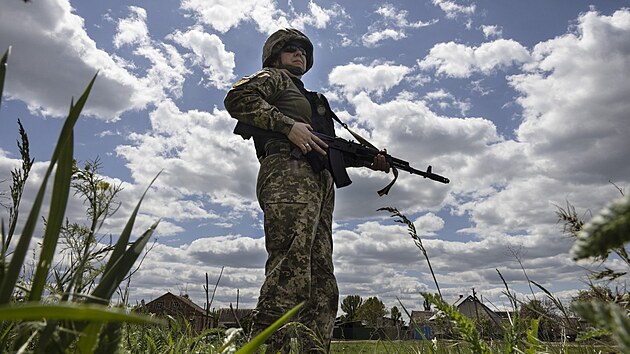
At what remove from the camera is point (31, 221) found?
0.67m

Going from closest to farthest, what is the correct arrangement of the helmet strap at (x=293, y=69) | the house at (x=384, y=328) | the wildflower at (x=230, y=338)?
the wildflower at (x=230, y=338)
the house at (x=384, y=328)
the helmet strap at (x=293, y=69)

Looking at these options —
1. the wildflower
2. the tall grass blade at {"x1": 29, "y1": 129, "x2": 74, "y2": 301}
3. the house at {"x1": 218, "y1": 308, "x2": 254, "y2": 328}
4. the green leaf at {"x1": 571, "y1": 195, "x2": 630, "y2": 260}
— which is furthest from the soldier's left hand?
the green leaf at {"x1": 571, "y1": 195, "x2": 630, "y2": 260}

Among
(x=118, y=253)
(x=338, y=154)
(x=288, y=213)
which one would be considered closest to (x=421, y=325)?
(x=288, y=213)

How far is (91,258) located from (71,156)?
751 mm

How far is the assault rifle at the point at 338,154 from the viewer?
12.5ft

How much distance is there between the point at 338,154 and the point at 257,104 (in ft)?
2.67

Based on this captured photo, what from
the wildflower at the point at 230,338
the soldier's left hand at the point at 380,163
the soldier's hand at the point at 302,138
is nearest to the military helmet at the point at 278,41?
the soldier's left hand at the point at 380,163

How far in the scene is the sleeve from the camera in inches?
146

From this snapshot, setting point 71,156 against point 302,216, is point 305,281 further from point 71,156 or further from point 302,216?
point 71,156

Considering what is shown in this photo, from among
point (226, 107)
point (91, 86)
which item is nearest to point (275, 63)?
point (226, 107)

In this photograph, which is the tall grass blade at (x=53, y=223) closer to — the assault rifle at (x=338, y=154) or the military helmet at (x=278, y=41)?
the assault rifle at (x=338, y=154)

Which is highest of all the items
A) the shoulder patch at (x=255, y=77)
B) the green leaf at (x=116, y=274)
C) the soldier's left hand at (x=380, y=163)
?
the shoulder patch at (x=255, y=77)

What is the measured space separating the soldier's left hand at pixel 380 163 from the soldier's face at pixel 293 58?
3.44ft

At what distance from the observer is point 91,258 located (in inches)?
54.8
